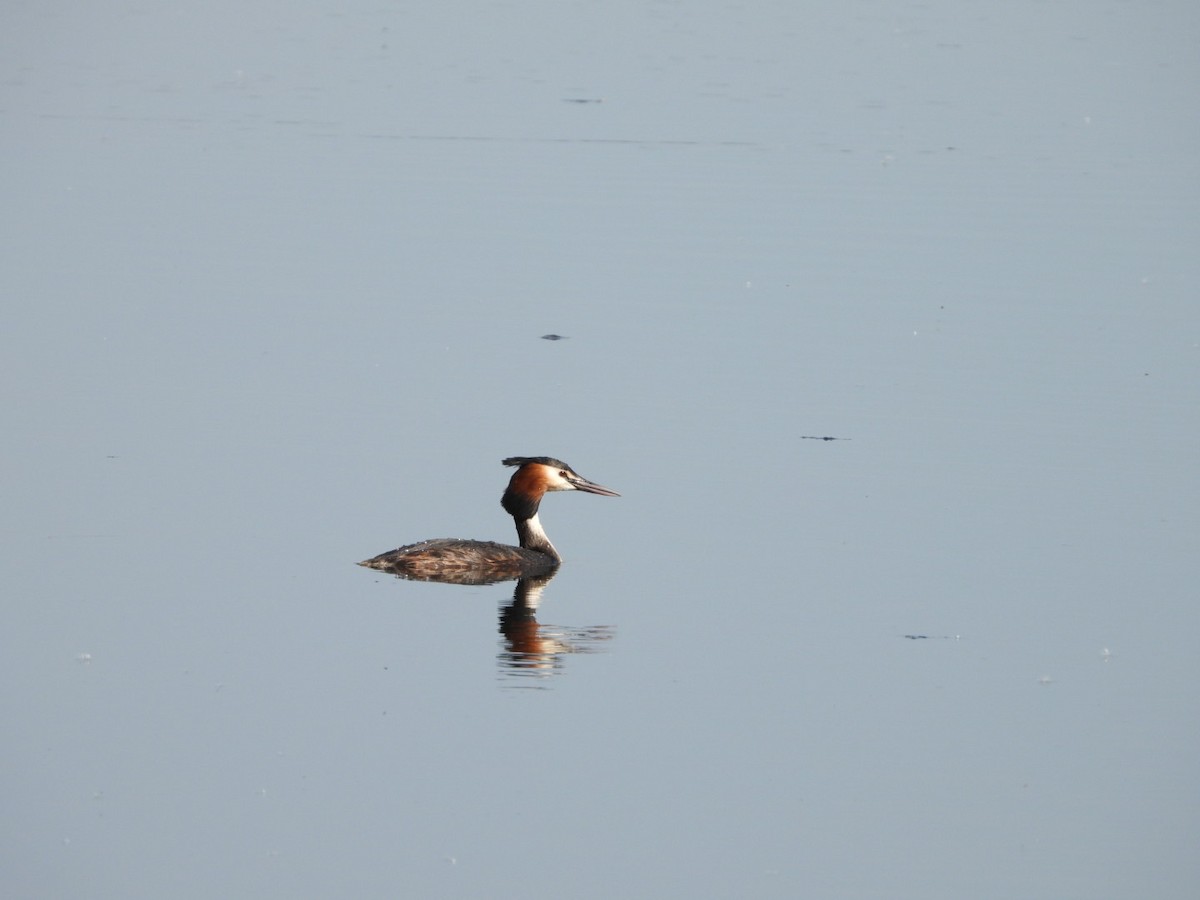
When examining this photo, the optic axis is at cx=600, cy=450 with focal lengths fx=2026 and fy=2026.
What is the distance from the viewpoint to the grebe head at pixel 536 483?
12.3 metres

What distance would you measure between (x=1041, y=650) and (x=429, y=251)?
9231mm

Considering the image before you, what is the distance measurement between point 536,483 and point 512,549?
0.59 m

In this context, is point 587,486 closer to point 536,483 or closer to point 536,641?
point 536,483

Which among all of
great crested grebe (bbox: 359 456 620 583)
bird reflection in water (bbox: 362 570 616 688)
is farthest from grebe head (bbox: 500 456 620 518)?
bird reflection in water (bbox: 362 570 616 688)

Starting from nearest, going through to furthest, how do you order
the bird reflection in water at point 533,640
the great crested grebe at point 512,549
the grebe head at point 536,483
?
the bird reflection in water at point 533,640
the great crested grebe at point 512,549
the grebe head at point 536,483

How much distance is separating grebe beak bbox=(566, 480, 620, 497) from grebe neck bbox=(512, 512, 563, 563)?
0.31 metres

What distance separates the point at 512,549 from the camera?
11930 mm

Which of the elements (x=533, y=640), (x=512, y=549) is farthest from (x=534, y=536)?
(x=533, y=640)

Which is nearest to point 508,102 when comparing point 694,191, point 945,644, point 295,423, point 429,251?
point 694,191

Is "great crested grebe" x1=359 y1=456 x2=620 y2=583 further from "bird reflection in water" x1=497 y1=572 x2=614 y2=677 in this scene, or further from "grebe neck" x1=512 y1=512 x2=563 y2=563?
"bird reflection in water" x1=497 y1=572 x2=614 y2=677

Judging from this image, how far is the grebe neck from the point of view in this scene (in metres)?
12.1

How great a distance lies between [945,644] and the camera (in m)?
10.0

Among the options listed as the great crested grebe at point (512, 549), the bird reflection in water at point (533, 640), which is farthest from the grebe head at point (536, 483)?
the bird reflection in water at point (533, 640)

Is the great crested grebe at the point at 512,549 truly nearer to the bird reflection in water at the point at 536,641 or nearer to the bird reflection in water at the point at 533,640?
the bird reflection in water at the point at 533,640
